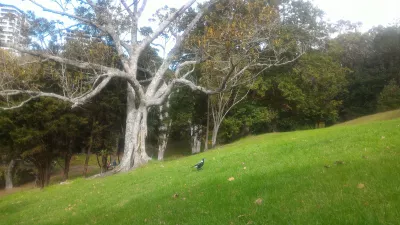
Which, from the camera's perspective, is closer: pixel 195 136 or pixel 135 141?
pixel 135 141

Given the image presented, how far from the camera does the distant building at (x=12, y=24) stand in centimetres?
1972

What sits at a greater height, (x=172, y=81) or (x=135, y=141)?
(x=172, y=81)

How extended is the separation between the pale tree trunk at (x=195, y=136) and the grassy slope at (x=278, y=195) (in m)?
20.7

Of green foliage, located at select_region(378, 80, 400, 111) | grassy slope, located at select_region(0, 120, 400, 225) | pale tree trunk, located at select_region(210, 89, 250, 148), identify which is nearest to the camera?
grassy slope, located at select_region(0, 120, 400, 225)

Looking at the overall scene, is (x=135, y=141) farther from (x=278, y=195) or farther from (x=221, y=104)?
(x=278, y=195)

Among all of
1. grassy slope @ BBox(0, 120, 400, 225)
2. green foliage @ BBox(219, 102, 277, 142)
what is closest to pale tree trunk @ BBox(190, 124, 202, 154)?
green foliage @ BBox(219, 102, 277, 142)

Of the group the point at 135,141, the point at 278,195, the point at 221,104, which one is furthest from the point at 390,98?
the point at 278,195

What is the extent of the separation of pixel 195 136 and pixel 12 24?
18.7m

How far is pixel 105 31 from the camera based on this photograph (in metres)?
21.7

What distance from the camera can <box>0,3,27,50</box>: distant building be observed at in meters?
19.7

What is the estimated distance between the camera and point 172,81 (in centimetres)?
1998

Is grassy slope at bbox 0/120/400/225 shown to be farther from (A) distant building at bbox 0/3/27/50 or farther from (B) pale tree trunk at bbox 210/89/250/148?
(B) pale tree trunk at bbox 210/89/250/148

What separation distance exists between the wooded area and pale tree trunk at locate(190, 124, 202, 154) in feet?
0.43

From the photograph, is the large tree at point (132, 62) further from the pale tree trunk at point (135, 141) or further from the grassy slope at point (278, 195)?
the grassy slope at point (278, 195)
